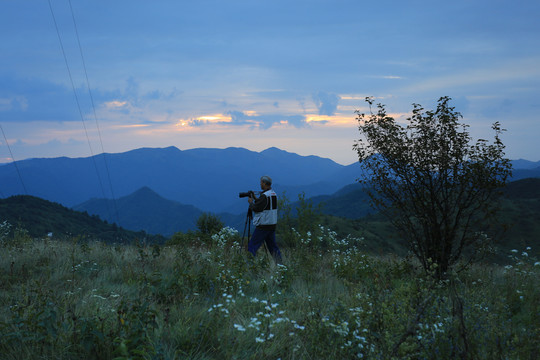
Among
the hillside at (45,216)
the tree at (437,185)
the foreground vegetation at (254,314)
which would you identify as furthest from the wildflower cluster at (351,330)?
the hillside at (45,216)

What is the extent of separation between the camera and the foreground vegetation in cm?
307

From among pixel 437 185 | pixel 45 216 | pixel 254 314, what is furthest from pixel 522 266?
pixel 45 216

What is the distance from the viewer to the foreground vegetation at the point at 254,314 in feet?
10.1

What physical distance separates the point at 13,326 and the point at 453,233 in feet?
22.9

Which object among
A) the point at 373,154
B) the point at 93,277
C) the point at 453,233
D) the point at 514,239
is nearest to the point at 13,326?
the point at 93,277

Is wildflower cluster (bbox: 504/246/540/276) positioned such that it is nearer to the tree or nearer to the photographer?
the tree

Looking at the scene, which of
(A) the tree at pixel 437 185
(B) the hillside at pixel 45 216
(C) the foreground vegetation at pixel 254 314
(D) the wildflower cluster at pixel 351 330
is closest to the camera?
(C) the foreground vegetation at pixel 254 314

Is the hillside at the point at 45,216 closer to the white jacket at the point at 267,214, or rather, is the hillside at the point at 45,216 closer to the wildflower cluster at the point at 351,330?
the white jacket at the point at 267,214

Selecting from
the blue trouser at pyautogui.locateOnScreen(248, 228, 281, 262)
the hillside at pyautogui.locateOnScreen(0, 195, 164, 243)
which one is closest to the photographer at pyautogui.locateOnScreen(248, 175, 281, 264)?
the blue trouser at pyautogui.locateOnScreen(248, 228, 281, 262)

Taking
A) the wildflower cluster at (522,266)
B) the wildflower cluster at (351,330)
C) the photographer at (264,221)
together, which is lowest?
the wildflower cluster at (522,266)

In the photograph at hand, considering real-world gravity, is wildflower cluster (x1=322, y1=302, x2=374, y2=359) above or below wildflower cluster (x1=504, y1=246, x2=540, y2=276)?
above

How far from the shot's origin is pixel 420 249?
268 inches

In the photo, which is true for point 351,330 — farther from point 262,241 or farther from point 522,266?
point 522,266

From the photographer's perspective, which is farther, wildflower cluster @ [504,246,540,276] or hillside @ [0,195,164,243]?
hillside @ [0,195,164,243]
